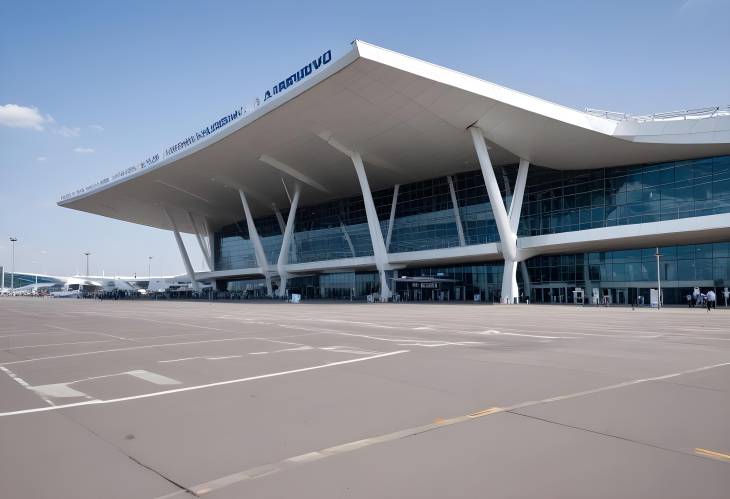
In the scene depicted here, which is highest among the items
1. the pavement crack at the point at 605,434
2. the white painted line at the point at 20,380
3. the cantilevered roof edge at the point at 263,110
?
the cantilevered roof edge at the point at 263,110

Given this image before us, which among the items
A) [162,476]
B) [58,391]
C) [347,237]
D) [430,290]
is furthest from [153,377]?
[347,237]

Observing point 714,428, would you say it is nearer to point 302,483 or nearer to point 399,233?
point 302,483

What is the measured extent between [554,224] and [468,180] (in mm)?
10436

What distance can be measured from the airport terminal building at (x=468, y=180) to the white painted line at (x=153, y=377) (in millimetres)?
29173

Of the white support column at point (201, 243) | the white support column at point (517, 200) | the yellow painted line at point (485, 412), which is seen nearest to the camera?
the yellow painted line at point (485, 412)

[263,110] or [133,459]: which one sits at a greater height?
[263,110]

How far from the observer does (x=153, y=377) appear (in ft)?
30.1

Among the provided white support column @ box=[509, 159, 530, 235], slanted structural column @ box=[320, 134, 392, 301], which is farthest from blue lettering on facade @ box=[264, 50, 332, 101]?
white support column @ box=[509, 159, 530, 235]

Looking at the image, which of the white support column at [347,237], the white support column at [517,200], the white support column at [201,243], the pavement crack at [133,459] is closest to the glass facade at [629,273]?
the white support column at [517,200]

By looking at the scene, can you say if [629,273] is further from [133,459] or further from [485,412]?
[133,459]

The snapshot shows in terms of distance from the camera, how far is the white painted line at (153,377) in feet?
28.3

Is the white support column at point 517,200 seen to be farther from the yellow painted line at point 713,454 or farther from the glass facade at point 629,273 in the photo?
the yellow painted line at point 713,454

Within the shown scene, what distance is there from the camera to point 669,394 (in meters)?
6.95

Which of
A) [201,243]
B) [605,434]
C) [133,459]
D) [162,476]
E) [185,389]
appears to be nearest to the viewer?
[162,476]
